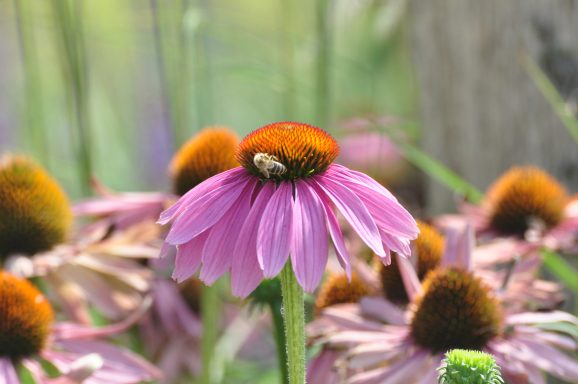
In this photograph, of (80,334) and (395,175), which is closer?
(80,334)

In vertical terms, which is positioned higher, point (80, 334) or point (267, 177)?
point (267, 177)

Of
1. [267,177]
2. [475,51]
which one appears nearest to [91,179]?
[267,177]

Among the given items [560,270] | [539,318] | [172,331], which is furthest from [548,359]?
[172,331]

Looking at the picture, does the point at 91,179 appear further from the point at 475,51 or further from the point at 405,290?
the point at 475,51

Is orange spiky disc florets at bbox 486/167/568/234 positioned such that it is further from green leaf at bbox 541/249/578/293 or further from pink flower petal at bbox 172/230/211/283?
pink flower petal at bbox 172/230/211/283

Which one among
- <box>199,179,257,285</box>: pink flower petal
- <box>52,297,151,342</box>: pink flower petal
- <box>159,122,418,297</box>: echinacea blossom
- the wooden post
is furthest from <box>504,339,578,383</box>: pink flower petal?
the wooden post

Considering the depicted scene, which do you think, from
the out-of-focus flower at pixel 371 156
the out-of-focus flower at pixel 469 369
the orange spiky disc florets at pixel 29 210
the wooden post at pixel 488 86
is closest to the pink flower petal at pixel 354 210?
the out-of-focus flower at pixel 469 369
